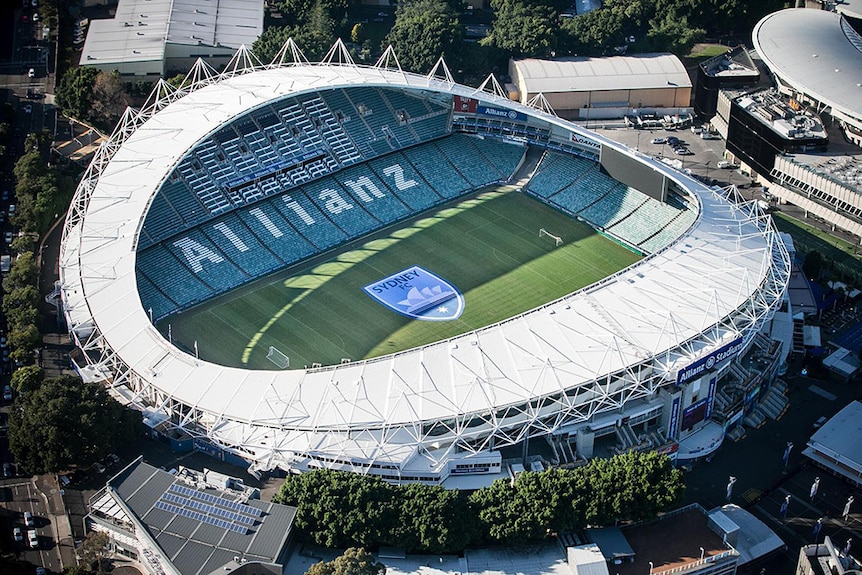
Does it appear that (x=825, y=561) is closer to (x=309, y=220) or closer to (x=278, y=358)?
(x=278, y=358)

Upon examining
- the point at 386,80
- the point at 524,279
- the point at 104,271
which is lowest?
the point at 524,279

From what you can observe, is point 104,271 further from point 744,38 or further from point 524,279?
point 744,38

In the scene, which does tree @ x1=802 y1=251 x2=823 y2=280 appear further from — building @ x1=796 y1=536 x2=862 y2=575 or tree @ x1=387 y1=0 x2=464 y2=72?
tree @ x1=387 y1=0 x2=464 y2=72

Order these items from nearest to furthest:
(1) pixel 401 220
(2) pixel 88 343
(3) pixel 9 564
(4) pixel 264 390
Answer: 1. (3) pixel 9 564
2. (4) pixel 264 390
3. (2) pixel 88 343
4. (1) pixel 401 220

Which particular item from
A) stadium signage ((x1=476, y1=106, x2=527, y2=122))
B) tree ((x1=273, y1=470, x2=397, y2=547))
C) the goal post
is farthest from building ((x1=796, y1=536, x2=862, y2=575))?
stadium signage ((x1=476, y1=106, x2=527, y2=122))

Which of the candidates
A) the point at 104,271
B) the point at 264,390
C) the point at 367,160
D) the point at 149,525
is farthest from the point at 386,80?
the point at 149,525

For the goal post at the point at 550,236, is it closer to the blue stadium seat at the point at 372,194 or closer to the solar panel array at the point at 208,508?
the blue stadium seat at the point at 372,194

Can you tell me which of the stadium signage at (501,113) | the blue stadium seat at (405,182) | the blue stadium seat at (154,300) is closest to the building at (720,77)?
the stadium signage at (501,113)
